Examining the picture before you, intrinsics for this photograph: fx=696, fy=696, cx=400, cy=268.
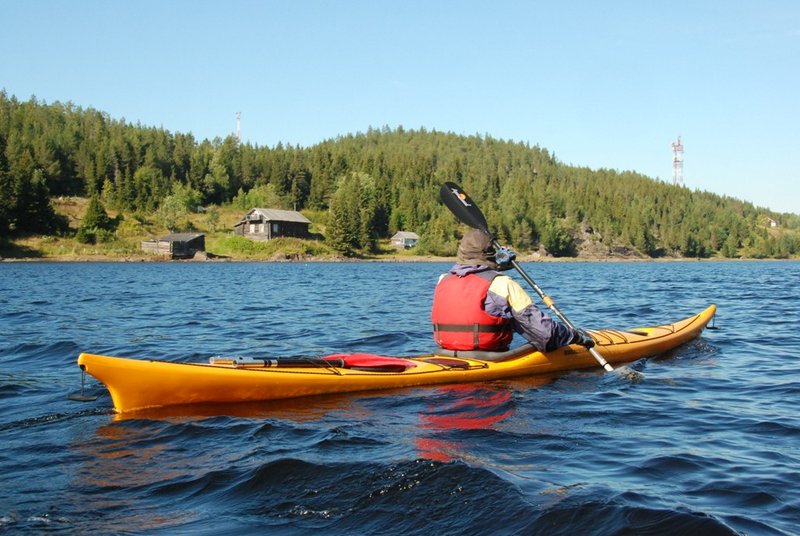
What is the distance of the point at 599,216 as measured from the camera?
125 meters

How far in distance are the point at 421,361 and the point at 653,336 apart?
444 centimetres

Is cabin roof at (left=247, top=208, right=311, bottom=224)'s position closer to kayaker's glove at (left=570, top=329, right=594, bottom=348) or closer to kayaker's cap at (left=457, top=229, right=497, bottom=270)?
kayaker's glove at (left=570, top=329, right=594, bottom=348)

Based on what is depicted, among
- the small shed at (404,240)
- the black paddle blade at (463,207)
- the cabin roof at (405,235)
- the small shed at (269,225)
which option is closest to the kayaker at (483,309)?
the black paddle blade at (463,207)

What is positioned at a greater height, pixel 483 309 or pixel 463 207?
pixel 463 207

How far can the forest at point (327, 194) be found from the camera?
8406cm

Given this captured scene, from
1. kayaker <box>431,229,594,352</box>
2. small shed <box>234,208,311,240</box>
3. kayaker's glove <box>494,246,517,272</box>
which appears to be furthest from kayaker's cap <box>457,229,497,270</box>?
small shed <box>234,208,311,240</box>

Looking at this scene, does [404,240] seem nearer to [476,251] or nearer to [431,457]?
[476,251]

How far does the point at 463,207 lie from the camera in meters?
10.9

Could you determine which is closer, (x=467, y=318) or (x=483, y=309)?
(x=483, y=309)

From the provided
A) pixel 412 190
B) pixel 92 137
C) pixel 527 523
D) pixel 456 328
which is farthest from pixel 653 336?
pixel 92 137

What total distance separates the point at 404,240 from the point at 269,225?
63.7 ft

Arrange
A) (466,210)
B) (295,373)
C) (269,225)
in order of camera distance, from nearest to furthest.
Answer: (295,373)
(466,210)
(269,225)

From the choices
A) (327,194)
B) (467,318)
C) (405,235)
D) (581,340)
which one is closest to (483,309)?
(467,318)

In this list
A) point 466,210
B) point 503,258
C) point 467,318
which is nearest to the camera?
point 467,318
